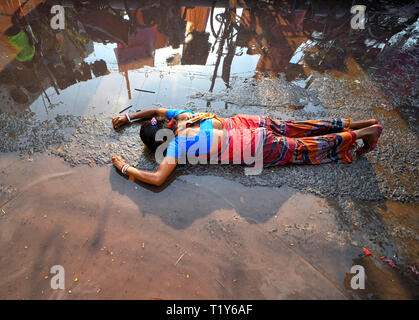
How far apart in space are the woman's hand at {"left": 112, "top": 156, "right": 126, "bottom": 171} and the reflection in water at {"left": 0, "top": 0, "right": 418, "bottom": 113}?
1.56m

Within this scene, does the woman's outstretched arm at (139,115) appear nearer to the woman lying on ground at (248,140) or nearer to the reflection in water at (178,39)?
the woman lying on ground at (248,140)

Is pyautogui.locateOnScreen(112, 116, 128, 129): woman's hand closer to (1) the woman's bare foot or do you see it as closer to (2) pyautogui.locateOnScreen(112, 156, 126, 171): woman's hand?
(2) pyautogui.locateOnScreen(112, 156, 126, 171): woman's hand

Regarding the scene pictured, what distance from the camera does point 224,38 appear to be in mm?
4680

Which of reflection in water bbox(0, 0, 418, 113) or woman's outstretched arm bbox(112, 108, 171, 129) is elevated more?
reflection in water bbox(0, 0, 418, 113)

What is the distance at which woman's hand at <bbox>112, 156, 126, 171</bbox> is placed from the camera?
2.29 metres

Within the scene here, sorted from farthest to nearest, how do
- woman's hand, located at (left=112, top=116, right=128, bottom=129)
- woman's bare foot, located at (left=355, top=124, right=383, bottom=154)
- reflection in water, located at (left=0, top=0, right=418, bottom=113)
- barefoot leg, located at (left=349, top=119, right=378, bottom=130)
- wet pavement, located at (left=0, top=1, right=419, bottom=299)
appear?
reflection in water, located at (left=0, top=0, right=418, bottom=113), woman's hand, located at (left=112, top=116, right=128, bottom=129), barefoot leg, located at (left=349, top=119, right=378, bottom=130), woman's bare foot, located at (left=355, top=124, right=383, bottom=154), wet pavement, located at (left=0, top=1, right=419, bottom=299)

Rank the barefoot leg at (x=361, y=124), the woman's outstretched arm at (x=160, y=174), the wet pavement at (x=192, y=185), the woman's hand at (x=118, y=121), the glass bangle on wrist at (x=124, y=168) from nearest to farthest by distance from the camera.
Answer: the wet pavement at (x=192, y=185) < the woman's outstretched arm at (x=160, y=174) < the glass bangle on wrist at (x=124, y=168) < the barefoot leg at (x=361, y=124) < the woman's hand at (x=118, y=121)

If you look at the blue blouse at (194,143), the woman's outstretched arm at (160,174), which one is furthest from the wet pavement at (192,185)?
the blue blouse at (194,143)

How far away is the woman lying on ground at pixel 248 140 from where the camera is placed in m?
2.18

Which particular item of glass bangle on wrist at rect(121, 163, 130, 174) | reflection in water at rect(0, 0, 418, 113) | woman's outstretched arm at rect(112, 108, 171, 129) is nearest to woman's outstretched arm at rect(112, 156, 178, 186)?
glass bangle on wrist at rect(121, 163, 130, 174)

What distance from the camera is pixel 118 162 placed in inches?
91.2

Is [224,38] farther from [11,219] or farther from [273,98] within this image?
[11,219]

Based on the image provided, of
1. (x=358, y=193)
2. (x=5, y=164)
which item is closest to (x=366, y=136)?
(x=358, y=193)

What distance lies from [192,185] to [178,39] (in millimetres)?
3604
